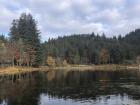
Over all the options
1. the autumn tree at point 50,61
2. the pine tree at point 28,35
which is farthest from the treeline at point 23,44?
the autumn tree at point 50,61

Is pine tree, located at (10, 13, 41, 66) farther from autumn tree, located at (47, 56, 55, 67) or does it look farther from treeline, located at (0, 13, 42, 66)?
autumn tree, located at (47, 56, 55, 67)

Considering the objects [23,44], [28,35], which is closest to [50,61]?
[28,35]

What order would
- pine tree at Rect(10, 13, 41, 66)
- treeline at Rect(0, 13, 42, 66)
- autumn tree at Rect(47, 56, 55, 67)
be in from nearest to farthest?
treeline at Rect(0, 13, 42, 66), pine tree at Rect(10, 13, 41, 66), autumn tree at Rect(47, 56, 55, 67)

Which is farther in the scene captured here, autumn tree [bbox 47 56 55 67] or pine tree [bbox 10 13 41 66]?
autumn tree [bbox 47 56 55 67]

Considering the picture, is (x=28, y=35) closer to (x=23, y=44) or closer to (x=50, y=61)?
(x=23, y=44)

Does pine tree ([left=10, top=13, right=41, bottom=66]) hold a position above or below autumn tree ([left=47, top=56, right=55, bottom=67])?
above

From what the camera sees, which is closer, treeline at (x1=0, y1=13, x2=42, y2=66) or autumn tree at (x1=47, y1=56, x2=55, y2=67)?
treeline at (x1=0, y1=13, x2=42, y2=66)

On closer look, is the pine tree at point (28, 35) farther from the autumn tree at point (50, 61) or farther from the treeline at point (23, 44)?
the autumn tree at point (50, 61)

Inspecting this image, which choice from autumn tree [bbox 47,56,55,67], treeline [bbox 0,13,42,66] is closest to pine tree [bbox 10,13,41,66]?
treeline [bbox 0,13,42,66]

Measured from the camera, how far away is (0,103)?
4328 cm

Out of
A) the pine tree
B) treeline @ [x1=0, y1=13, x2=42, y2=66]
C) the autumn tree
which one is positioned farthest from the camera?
the autumn tree

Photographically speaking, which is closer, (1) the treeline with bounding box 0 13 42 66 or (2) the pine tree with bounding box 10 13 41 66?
(1) the treeline with bounding box 0 13 42 66

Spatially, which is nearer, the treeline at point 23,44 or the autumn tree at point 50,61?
the treeline at point 23,44

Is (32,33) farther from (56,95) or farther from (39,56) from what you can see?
(56,95)
